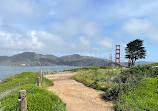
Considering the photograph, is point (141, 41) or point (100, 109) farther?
point (141, 41)

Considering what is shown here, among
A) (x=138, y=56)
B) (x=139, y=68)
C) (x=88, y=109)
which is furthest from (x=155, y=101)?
(x=138, y=56)

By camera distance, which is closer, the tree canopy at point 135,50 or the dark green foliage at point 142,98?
the dark green foliage at point 142,98

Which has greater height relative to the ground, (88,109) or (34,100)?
(34,100)

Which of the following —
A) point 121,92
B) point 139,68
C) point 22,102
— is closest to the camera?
point 22,102

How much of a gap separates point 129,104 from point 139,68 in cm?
702

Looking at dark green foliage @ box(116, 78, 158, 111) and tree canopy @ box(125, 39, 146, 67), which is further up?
tree canopy @ box(125, 39, 146, 67)

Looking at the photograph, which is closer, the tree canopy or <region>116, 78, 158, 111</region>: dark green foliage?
<region>116, 78, 158, 111</region>: dark green foliage

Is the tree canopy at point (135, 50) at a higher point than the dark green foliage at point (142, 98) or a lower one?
higher

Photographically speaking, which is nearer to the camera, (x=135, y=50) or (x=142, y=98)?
(x=142, y=98)

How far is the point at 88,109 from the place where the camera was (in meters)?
7.34

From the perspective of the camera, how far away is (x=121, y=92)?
28.7 ft

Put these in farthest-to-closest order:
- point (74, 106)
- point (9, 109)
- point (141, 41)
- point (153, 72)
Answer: point (141, 41)
point (153, 72)
point (74, 106)
point (9, 109)

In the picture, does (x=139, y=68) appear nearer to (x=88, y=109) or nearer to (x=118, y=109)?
(x=118, y=109)

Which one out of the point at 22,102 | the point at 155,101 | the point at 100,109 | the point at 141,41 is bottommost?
the point at 100,109
